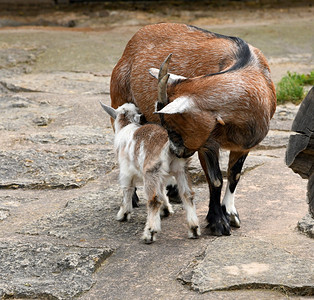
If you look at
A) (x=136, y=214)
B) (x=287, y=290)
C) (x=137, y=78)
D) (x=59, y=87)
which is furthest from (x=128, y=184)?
(x=59, y=87)

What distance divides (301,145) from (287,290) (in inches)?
29.3

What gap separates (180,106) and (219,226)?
0.93 m

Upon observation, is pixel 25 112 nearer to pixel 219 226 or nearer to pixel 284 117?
pixel 284 117

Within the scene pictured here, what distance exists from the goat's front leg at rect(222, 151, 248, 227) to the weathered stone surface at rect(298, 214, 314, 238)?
431 millimetres

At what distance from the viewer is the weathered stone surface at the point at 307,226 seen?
13.4ft

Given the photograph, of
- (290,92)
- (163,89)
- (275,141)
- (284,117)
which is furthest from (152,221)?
(290,92)

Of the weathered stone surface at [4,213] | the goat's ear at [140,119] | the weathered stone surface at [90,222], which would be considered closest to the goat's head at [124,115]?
the goat's ear at [140,119]

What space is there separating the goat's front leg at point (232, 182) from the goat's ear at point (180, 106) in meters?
0.68

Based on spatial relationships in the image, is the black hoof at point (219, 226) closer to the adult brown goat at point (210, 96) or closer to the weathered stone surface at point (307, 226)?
the adult brown goat at point (210, 96)

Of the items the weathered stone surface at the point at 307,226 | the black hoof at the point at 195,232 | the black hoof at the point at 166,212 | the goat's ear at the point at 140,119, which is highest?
the goat's ear at the point at 140,119

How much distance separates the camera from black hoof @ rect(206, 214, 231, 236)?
168 inches

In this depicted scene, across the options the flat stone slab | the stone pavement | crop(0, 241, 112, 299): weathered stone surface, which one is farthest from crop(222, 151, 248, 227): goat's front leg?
crop(0, 241, 112, 299): weathered stone surface

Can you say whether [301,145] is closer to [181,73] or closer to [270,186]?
[181,73]

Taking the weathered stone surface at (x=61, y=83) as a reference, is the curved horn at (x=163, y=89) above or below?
above
